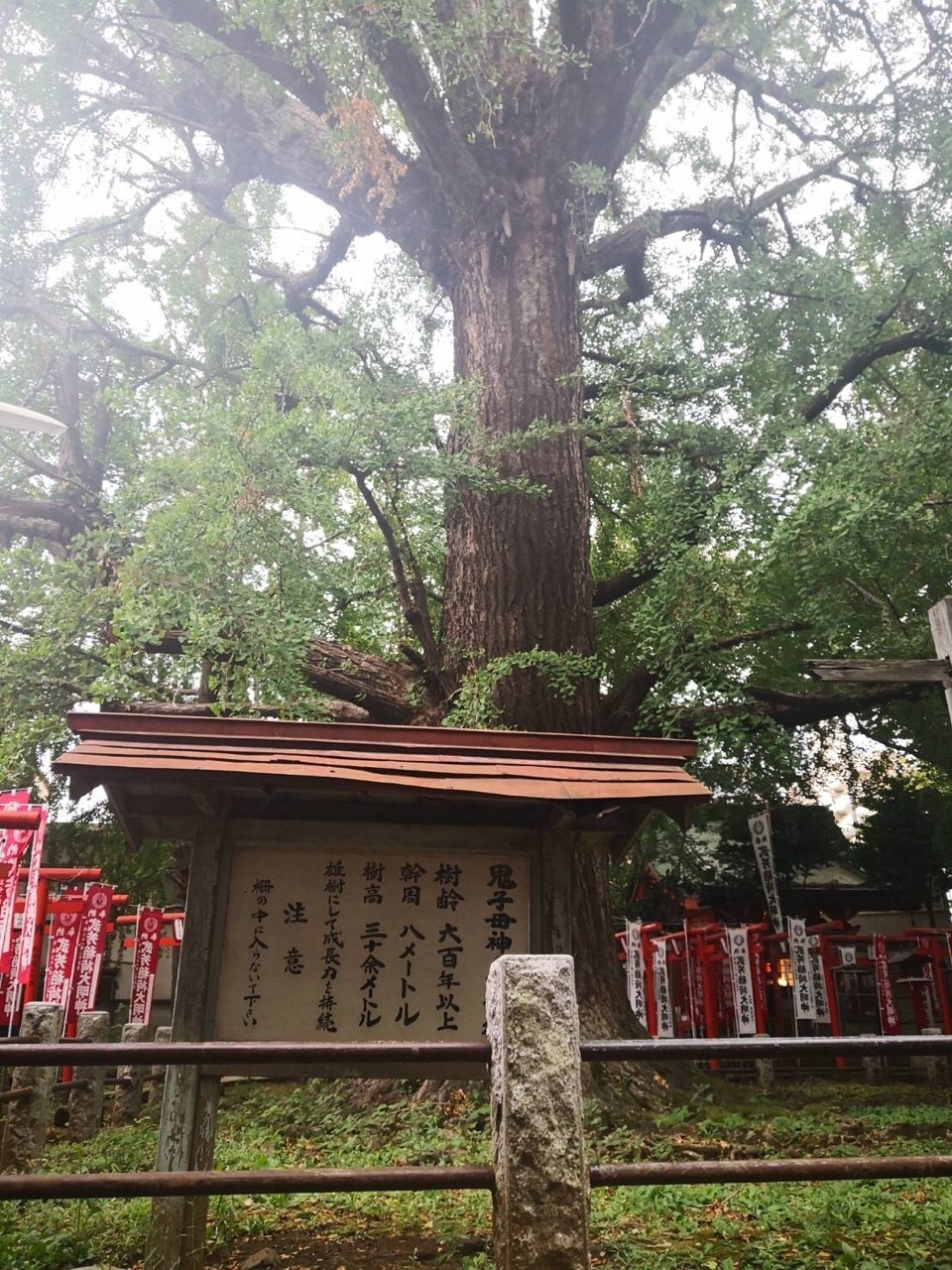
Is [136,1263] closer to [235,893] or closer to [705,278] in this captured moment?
[235,893]

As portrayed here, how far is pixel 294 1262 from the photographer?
4.25 metres

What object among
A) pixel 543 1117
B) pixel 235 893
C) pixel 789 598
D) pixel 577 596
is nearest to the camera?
pixel 543 1117

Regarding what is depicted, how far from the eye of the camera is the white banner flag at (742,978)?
13867 mm

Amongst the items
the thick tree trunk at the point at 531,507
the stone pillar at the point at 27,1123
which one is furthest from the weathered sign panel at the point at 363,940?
the stone pillar at the point at 27,1123

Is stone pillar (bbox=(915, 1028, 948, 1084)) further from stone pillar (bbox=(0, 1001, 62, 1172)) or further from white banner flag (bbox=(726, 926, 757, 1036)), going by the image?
stone pillar (bbox=(0, 1001, 62, 1172))

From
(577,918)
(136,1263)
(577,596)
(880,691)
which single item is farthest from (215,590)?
(880,691)

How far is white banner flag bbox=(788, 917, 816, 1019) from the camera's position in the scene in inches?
560

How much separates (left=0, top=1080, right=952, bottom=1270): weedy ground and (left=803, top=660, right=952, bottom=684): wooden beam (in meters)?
3.88

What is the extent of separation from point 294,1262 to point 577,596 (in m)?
6.34

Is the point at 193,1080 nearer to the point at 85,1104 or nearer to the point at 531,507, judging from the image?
the point at 85,1104

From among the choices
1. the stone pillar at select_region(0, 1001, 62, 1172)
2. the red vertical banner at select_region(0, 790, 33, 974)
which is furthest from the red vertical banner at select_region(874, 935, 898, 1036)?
the red vertical banner at select_region(0, 790, 33, 974)

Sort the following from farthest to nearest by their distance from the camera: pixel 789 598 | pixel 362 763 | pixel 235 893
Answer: pixel 789 598
pixel 235 893
pixel 362 763

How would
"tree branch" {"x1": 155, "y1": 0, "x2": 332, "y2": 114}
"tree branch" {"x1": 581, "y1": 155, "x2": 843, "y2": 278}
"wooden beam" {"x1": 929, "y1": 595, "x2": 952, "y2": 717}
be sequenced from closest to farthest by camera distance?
"wooden beam" {"x1": 929, "y1": 595, "x2": 952, "y2": 717} → "tree branch" {"x1": 155, "y1": 0, "x2": 332, "y2": 114} → "tree branch" {"x1": 581, "y1": 155, "x2": 843, "y2": 278}

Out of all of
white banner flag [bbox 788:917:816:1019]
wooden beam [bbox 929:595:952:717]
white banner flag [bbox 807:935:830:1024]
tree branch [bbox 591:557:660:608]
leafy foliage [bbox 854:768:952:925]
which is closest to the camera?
wooden beam [bbox 929:595:952:717]
